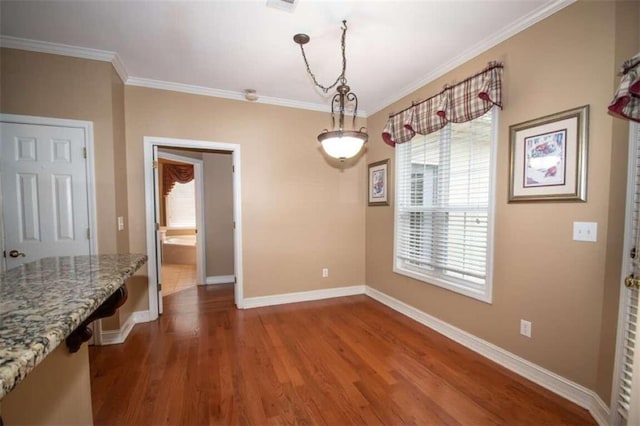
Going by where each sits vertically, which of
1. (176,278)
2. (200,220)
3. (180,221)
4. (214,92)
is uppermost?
(214,92)

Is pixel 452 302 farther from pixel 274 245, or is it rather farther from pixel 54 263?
pixel 54 263

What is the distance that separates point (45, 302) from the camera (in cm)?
77

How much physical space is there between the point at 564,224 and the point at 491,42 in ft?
5.15

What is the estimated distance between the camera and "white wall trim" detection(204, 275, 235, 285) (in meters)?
4.70

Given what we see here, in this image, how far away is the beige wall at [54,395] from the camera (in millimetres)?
825

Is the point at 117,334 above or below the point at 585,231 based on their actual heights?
below

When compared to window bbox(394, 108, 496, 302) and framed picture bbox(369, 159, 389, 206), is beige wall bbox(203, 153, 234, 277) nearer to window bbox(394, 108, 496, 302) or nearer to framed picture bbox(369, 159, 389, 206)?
framed picture bbox(369, 159, 389, 206)

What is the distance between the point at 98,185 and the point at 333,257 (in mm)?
2776

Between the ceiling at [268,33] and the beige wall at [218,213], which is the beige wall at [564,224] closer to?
the ceiling at [268,33]

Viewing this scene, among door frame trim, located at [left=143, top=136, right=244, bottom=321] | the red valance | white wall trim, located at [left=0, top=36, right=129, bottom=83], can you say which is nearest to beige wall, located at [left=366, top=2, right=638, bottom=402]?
door frame trim, located at [left=143, top=136, right=244, bottom=321]

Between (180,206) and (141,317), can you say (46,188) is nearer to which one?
(141,317)

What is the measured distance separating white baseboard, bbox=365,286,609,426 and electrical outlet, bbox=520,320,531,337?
20 centimetres

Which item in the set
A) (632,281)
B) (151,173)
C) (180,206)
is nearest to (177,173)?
(180,206)

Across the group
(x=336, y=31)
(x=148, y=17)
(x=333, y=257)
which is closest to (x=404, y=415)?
(x=333, y=257)
